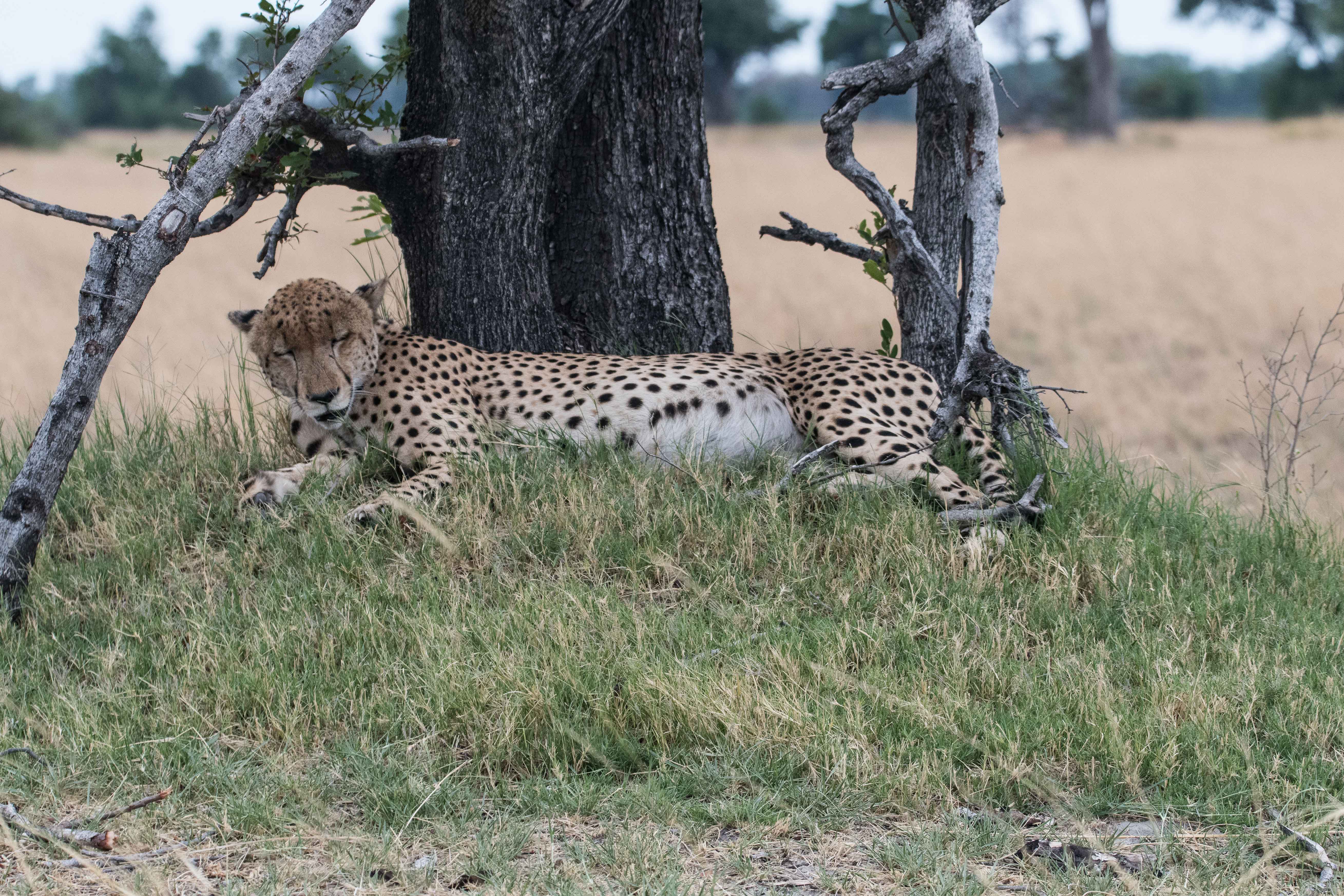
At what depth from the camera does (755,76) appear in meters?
58.5

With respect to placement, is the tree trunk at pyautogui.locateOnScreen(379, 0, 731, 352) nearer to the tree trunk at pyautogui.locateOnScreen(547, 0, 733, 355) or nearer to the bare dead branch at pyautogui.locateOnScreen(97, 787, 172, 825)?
the tree trunk at pyautogui.locateOnScreen(547, 0, 733, 355)

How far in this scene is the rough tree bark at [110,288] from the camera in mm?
3670

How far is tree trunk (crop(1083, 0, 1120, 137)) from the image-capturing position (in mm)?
33562

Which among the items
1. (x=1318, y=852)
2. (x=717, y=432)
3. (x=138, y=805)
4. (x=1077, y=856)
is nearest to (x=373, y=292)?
(x=717, y=432)

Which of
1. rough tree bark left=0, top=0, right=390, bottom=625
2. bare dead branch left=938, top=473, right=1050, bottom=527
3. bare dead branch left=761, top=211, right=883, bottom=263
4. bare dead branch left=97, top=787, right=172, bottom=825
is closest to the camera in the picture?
bare dead branch left=97, top=787, right=172, bottom=825

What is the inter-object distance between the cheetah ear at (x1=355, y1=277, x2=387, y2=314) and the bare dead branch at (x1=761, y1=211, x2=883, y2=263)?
1582mm

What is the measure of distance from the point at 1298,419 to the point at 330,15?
12.2ft

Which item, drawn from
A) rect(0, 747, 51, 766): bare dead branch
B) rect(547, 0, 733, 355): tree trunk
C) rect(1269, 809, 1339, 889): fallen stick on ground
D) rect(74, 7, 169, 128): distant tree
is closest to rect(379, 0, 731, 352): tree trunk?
rect(547, 0, 733, 355): tree trunk

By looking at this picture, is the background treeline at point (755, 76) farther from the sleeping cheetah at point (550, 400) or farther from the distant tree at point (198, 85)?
the sleeping cheetah at point (550, 400)

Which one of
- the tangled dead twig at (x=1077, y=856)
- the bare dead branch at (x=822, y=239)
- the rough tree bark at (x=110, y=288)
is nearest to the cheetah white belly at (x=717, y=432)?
the bare dead branch at (x=822, y=239)

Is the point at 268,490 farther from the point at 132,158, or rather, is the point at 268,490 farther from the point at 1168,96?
the point at 1168,96

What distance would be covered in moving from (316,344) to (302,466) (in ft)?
1.48

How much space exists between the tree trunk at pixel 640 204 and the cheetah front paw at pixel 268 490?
4.60 feet

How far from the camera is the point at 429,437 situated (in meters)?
4.40
